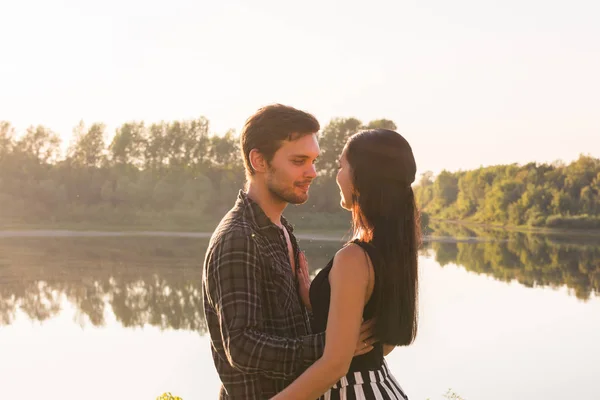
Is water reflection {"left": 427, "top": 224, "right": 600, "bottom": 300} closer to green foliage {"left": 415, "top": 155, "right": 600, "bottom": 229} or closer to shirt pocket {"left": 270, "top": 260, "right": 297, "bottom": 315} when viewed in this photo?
green foliage {"left": 415, "top": 155, "right": 600, "bottom": 229}

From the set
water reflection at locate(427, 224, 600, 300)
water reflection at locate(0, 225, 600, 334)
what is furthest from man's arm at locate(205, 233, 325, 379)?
water reflection at locate(427, 224, 600, 300)

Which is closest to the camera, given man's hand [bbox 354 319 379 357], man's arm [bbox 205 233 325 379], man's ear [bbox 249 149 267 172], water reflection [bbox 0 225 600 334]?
man's arm [bbox 205 233 325 379]

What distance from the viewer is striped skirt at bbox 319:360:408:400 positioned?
2123 millimetres

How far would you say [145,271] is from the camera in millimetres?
21922

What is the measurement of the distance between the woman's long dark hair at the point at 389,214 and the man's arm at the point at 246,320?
0.77 ft

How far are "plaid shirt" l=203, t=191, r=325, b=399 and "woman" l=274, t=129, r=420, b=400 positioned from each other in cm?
10

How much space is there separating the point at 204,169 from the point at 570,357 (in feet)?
96.9

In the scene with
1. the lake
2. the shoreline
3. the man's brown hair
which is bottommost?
the lake

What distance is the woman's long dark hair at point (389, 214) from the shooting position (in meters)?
2.09

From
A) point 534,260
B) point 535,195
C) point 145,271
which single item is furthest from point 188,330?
point 535,195

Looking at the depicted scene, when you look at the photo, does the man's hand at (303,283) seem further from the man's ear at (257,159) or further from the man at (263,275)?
the man's ear at (257,159)

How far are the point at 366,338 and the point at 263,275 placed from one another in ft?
1.15

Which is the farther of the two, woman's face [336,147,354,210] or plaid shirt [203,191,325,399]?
woman's face [336,147,354,210]

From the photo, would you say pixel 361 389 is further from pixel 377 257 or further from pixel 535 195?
pixel 535 195
